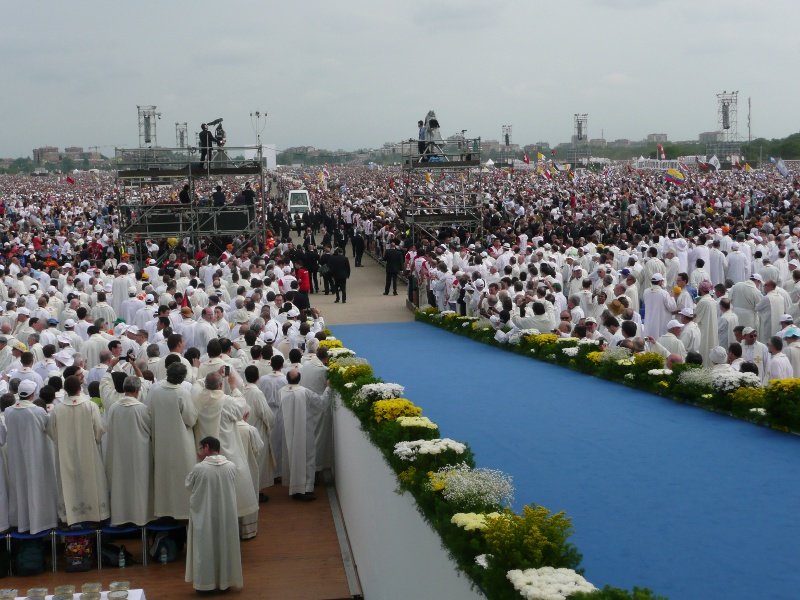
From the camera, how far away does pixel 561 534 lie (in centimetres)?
604

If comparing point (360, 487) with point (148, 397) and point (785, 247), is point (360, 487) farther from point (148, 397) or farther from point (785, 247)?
point (785, 247)

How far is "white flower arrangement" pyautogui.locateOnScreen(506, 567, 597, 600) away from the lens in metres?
5.24

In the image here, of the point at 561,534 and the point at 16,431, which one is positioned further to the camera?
the point at 16,431

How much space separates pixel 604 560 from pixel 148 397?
19.4 feet

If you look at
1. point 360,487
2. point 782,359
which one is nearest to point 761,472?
point 782,359

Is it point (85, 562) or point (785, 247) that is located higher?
point (785, 247)

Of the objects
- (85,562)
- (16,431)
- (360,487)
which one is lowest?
(85,562)

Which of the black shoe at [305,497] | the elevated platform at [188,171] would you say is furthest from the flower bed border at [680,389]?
the elevated platform at [188,171]

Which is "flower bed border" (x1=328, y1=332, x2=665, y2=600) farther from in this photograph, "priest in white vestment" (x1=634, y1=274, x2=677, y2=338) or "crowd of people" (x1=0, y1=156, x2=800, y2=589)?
"priest in white vestment" (x1=634, y1=274, x2=677, y2=338)

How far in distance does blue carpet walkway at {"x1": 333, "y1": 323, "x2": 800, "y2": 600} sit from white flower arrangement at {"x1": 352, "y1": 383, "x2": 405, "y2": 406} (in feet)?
2.33

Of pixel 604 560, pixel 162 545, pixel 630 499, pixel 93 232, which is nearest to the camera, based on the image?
pixel 604 560

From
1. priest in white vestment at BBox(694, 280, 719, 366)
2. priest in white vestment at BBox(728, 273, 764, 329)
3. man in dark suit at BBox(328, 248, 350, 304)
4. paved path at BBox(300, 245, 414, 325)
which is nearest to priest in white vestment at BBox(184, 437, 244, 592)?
priest in white vestment at BBox(694, 280, 719, 366)

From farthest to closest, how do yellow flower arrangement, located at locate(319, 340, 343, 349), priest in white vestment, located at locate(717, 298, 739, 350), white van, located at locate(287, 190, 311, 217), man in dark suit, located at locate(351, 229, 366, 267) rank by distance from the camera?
white van, located at locate(287, 190, 311, 217), man in dark suit, located at locate(351, 229, 366, 267), priest in white vestment, located at locate(717, 298, 739, 350), yellow flower arrangement, located at locate(319, 340, 343, 349)

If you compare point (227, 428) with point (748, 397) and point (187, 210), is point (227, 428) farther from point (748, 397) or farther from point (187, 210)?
point (187, 210)
